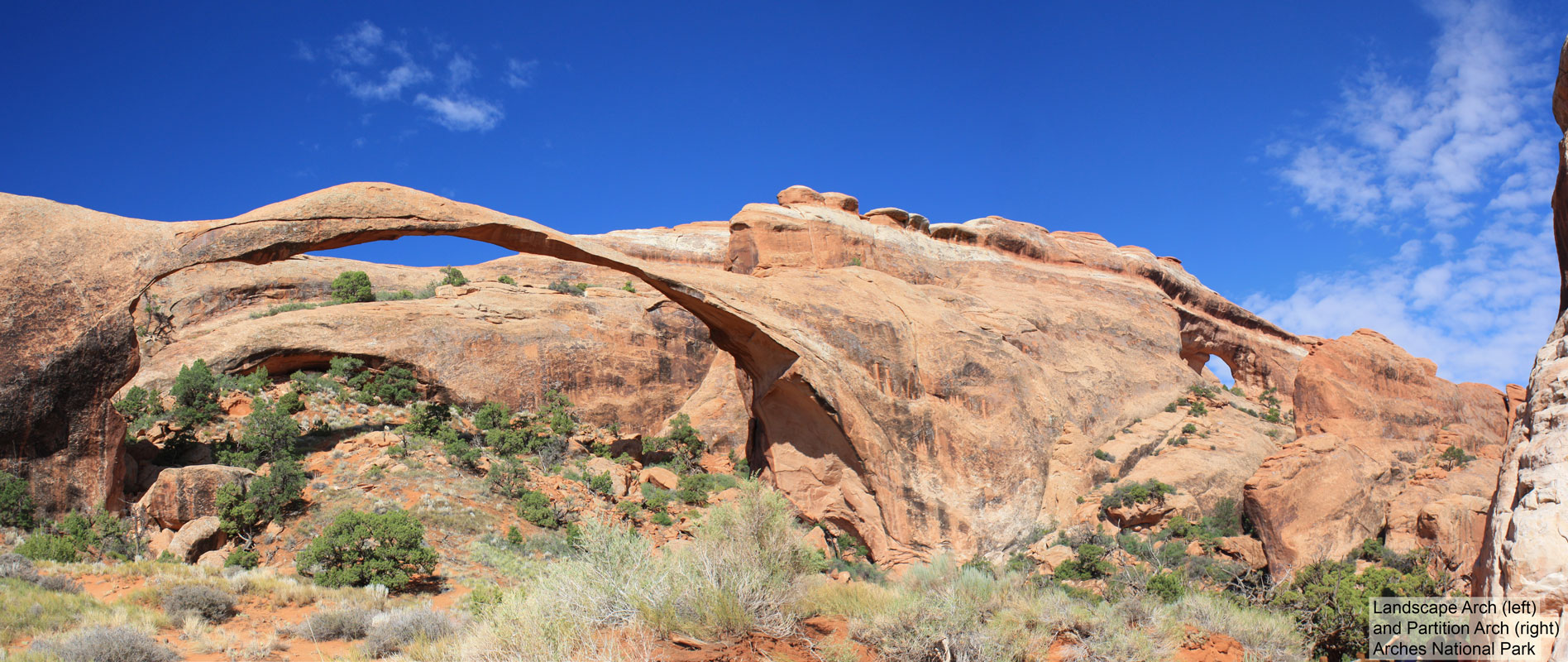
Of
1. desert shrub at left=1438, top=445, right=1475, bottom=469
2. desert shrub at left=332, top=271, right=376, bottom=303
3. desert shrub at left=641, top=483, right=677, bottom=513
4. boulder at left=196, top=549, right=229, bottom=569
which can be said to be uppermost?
desert shrub at left=332, top=271, right=376, bottom=303

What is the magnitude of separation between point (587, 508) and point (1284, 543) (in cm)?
1308

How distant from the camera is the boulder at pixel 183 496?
12133mm

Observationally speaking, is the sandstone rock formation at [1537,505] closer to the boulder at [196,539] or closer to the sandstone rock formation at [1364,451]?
the sandstone rock formation at [1364,451]

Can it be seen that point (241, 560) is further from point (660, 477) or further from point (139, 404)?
point (660, 477)

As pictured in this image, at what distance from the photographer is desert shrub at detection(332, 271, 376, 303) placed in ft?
79.7

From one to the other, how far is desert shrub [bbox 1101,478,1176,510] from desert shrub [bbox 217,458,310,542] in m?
15.2

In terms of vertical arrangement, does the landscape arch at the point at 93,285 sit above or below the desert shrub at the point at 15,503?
above

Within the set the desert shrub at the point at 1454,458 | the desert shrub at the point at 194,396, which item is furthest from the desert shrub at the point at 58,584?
the desert shrub at the point at 1454,458

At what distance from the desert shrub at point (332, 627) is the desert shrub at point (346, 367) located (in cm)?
1153

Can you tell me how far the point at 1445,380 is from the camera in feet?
71.7

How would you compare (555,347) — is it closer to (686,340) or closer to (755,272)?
(686,340)

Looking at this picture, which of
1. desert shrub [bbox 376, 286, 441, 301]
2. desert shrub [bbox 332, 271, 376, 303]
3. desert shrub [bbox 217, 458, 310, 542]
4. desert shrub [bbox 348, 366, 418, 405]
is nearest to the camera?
desert shrub [bbox 217, 458, 310, 542]

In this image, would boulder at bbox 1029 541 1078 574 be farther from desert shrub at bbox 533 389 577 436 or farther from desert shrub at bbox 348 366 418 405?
desert shrub at bbox 348 366 418 405

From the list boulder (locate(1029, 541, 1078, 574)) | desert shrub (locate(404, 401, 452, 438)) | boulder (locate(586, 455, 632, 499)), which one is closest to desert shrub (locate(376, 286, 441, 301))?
desert shrub (locate(404, 401, 452, 438))
